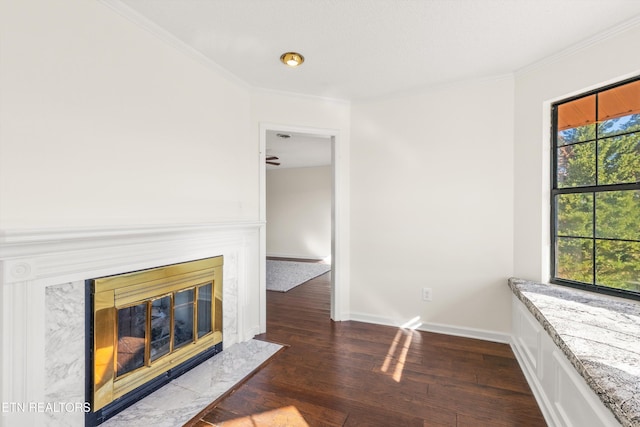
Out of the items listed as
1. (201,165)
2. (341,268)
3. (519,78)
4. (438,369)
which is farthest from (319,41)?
(438,369)

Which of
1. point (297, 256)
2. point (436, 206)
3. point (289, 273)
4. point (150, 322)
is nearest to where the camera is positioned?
point (150, 322)

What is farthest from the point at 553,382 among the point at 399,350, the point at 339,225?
the point at 339,225

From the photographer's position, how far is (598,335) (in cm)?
152

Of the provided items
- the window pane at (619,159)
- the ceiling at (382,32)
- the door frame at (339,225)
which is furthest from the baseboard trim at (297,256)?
the window pane at (619,159)

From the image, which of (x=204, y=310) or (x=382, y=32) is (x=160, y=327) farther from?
(x=382, y=32)

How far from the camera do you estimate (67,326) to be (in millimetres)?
1508

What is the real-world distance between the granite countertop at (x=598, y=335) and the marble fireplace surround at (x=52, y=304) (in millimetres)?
2282

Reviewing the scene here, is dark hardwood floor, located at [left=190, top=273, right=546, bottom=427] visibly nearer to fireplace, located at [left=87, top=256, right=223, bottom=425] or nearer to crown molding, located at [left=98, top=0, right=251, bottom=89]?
fireplace, located at [left=87, top=256, right=223, bottom=425]

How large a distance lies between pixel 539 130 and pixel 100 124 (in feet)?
10.4

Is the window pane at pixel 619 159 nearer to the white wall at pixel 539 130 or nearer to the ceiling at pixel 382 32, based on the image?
the white wall at pixel 539 130

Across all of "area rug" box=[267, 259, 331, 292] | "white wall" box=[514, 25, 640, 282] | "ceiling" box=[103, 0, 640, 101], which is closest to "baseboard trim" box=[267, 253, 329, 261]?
"area rug" box=[267, 259, 331, 292]

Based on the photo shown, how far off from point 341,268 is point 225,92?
2.11 meters

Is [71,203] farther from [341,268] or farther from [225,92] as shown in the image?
[341,268]

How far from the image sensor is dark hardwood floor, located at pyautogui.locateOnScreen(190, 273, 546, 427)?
1.75 metres
